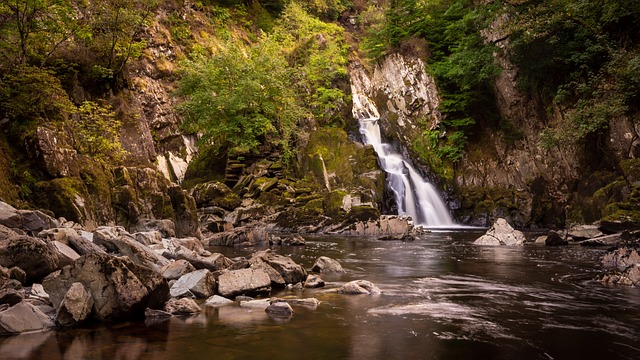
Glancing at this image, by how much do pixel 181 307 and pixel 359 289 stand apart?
320cm

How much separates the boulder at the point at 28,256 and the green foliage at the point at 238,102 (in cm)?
2034

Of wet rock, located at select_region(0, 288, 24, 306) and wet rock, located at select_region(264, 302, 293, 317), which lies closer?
wet rock, located at select_region(0, 288, 24, 306)

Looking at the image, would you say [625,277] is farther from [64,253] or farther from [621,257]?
[64,253]

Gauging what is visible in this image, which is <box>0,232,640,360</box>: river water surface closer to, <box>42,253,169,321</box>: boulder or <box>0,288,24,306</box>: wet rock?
<box>42,253,169,321</box>: boulder

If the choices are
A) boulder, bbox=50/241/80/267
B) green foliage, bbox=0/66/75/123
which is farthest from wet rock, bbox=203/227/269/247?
boulder, bbox=50/241/80/267

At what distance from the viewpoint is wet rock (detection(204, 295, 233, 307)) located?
23.3 ft

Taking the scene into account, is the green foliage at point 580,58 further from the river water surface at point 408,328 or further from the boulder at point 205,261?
the boulder at point 205,261

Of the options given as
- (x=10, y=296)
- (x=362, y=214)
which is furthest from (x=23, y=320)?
(x=362, y=214)

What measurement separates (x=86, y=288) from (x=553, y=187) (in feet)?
83.3

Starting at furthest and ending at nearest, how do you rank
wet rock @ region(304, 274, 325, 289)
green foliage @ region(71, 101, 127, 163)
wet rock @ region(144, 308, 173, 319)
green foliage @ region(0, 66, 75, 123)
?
green foliage @ region(71, 101, 127, 163) → green foliage @ region(0, 66, 75, 123) → wet rock @ region(304, 274, 325, 289) → wet rock @ region(144, 308, 173, 319)

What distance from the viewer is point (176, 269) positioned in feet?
27.0

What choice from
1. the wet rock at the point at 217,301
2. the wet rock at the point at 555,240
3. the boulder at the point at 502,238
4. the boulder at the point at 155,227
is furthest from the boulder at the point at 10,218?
the wet rock at the point at 555,240

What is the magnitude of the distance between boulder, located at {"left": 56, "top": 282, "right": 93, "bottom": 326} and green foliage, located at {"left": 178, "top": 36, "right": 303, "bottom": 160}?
21.4 meters

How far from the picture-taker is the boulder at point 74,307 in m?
5.61
